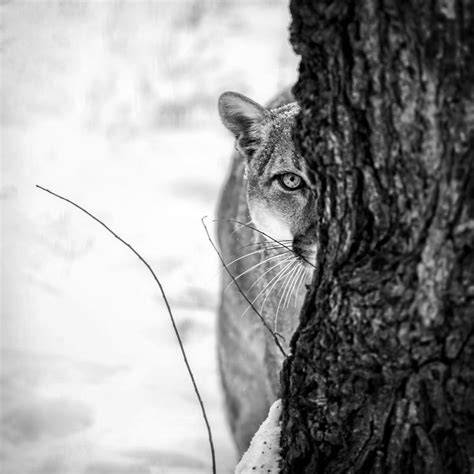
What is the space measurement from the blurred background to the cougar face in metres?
1.36

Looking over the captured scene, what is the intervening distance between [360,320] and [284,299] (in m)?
1.48

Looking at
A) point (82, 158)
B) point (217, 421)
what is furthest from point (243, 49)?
point (217, 421)

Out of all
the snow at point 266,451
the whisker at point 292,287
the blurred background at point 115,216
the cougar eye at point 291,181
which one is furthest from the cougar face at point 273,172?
the blurred background at point 115,216

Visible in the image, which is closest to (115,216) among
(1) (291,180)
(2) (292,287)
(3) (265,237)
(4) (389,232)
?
(3) (265,237)

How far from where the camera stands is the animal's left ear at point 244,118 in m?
3.40

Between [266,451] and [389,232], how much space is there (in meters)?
0.76

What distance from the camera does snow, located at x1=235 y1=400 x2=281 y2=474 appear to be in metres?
2.06

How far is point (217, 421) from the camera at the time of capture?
4.46 m

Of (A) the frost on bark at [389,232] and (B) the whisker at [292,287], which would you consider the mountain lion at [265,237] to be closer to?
(B) the whisker at [292,287]

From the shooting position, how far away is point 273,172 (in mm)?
3264

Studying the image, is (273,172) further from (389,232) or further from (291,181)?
(389,232)

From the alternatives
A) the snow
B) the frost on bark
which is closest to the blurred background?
the snow

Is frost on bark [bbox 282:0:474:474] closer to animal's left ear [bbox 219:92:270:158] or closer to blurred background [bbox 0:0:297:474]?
animal's left ear [bbox 219:92:270:158]

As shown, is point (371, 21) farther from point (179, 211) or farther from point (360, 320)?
point (179, 211)
